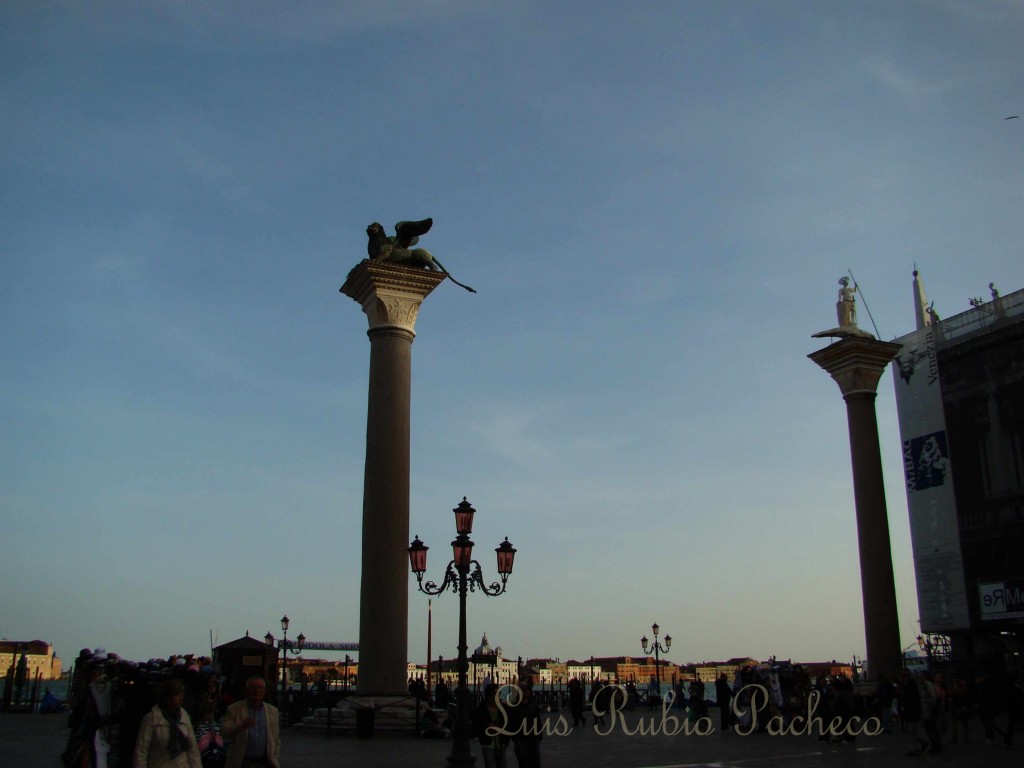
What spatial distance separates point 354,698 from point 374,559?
104 inches

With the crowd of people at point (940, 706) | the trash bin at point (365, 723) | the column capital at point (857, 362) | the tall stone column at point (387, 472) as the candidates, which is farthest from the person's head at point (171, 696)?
the column capital at point (857, 362)

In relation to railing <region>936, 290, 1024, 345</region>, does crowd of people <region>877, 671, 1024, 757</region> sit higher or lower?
lower

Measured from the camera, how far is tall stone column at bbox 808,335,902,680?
2366 centimetres

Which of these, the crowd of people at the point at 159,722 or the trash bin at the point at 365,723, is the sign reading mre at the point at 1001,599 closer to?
the trash bin at the point at 365,723

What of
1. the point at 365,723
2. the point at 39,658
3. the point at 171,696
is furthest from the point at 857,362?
the point at 39,658

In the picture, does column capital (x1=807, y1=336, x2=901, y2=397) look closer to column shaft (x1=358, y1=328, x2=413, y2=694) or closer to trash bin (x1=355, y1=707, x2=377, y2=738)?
column shaft (x1=358, y1=328, x2=413, y2=694)

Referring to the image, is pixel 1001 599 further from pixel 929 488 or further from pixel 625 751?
pixel 625 751

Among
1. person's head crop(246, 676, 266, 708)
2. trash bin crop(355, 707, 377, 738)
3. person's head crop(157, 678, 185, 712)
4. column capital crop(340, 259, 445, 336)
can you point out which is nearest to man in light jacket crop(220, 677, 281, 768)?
person's head crop(246, 676, 266, 708)

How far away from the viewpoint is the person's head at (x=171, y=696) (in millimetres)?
6516

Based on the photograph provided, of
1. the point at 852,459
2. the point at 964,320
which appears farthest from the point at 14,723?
the point at 964,320

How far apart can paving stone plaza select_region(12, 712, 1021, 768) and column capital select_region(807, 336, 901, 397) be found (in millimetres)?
8904

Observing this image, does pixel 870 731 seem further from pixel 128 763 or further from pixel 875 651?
pixel 128 763

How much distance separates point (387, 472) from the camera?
19734 mm

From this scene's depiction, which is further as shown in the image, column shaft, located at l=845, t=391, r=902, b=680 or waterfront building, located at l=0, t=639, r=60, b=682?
waterfront building, located at l=0, t=639, r=60, b=682
